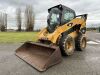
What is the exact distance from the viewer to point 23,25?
61.7 metres

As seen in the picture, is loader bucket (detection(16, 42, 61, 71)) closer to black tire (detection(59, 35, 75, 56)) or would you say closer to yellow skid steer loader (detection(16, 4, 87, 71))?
yellow skid steer loader (detection(16, 4, 87, 71))

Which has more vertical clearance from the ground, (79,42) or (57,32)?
(57,32)

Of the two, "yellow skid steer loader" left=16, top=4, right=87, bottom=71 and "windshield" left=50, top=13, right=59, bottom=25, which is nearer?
"yellow skid steer loader" left=16, top=4, right=87, bottom=71

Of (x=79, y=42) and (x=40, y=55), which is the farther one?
(x=79, y=42)

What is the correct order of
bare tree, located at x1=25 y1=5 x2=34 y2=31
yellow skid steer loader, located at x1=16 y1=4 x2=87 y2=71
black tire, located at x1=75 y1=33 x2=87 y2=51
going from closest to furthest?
yellow skid steer loader, located at x1=16 y1=4 x2=87 y2=71 < black tire, located at x1=75 y1=33 x2=87 y2=51 < bare tree, located at x1=25 y1=5 x2=34 y2=31

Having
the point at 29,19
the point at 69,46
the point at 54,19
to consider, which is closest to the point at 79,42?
the point at 69,46

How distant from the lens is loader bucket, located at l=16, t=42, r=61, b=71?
19.2 feet

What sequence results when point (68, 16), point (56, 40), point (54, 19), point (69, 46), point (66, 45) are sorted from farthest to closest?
point (68, 16) → point (54, 19) → point (69, 46) → point (66, 45) → point (56, 40)

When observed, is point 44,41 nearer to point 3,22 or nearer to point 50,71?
point 50,71

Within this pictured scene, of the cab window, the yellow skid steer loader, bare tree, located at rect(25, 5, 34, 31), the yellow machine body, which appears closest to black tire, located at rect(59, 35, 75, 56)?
the yellow skid steer loader

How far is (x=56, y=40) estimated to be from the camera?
7.35 metres

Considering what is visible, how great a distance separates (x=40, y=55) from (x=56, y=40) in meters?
0.98

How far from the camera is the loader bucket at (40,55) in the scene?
19.2 feet

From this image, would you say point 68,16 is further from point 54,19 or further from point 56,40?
point 56,40
